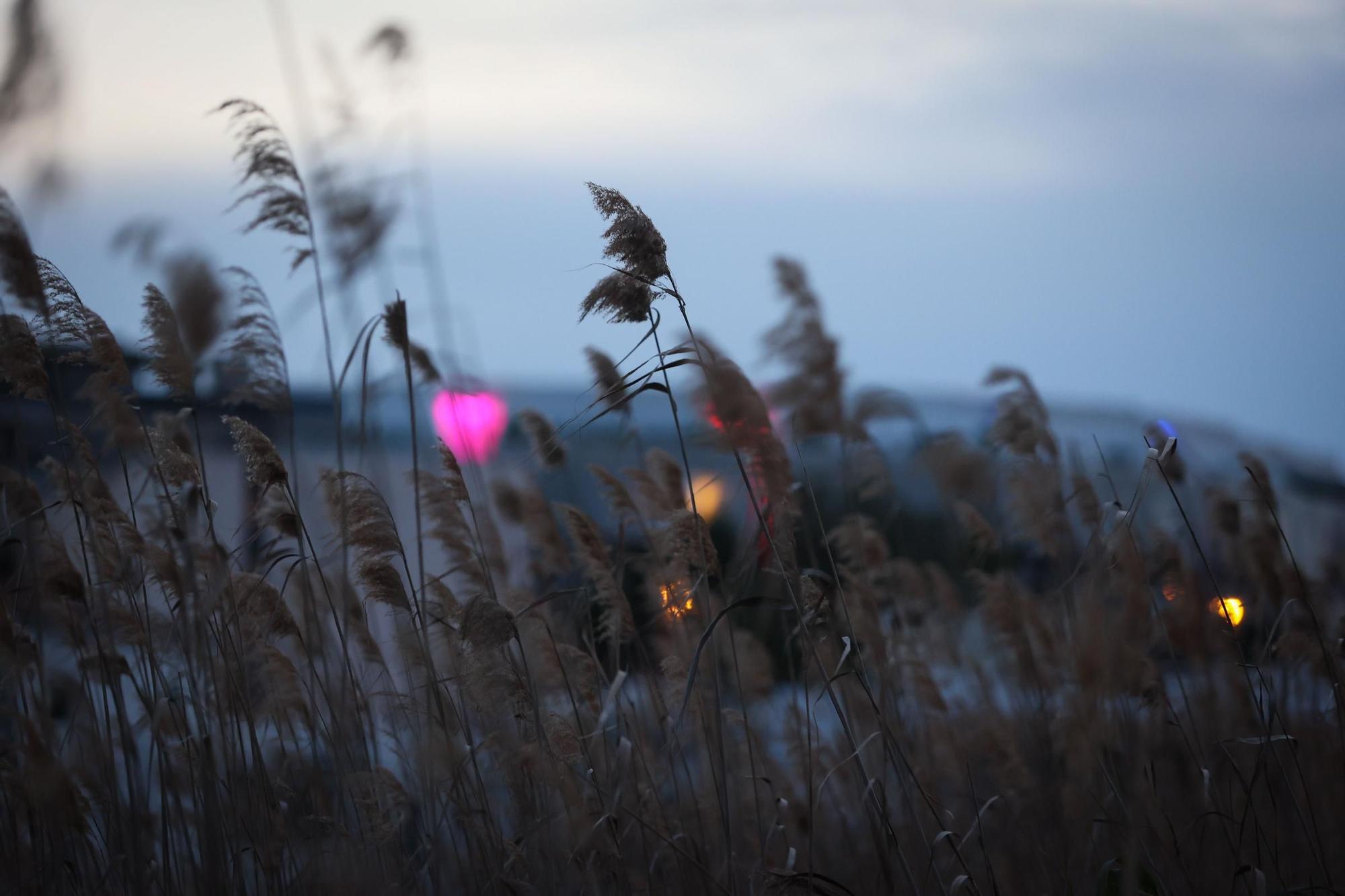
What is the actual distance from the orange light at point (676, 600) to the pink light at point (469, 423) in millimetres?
568

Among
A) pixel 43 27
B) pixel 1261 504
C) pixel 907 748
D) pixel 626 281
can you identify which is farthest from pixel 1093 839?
pixel 43 27

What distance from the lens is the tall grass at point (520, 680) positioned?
189cm

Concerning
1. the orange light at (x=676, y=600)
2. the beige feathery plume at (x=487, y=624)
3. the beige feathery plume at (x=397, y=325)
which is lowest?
the orange light at (x=676, y=600)

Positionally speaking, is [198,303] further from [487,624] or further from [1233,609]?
[1233,609]

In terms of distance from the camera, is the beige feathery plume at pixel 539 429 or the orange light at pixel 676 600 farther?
the beige feathery plume at pixel 539 429

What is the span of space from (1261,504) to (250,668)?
2.56 metres

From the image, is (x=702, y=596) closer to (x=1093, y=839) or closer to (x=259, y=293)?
(x=1093, y=839)

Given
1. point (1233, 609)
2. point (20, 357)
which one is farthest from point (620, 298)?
point (1233, 609)

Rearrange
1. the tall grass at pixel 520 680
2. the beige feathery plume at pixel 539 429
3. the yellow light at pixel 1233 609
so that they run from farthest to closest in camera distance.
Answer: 1. the beige feathery plume at pixel 539 429
2. the yellow light at pixel 1233 609
3. the tall grass at pixel 520 680

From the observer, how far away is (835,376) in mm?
2430

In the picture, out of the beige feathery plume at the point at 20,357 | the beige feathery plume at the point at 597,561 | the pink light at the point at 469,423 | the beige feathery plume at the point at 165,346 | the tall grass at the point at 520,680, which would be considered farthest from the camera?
the pink light at the point at 469,423

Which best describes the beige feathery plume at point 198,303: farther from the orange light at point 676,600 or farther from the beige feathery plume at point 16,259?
the orange light at point 676,600

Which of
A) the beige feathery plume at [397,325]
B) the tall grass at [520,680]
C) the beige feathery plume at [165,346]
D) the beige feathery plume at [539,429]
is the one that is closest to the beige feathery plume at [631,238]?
the tall grass at [520,680]

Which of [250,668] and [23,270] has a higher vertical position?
[23,270]
